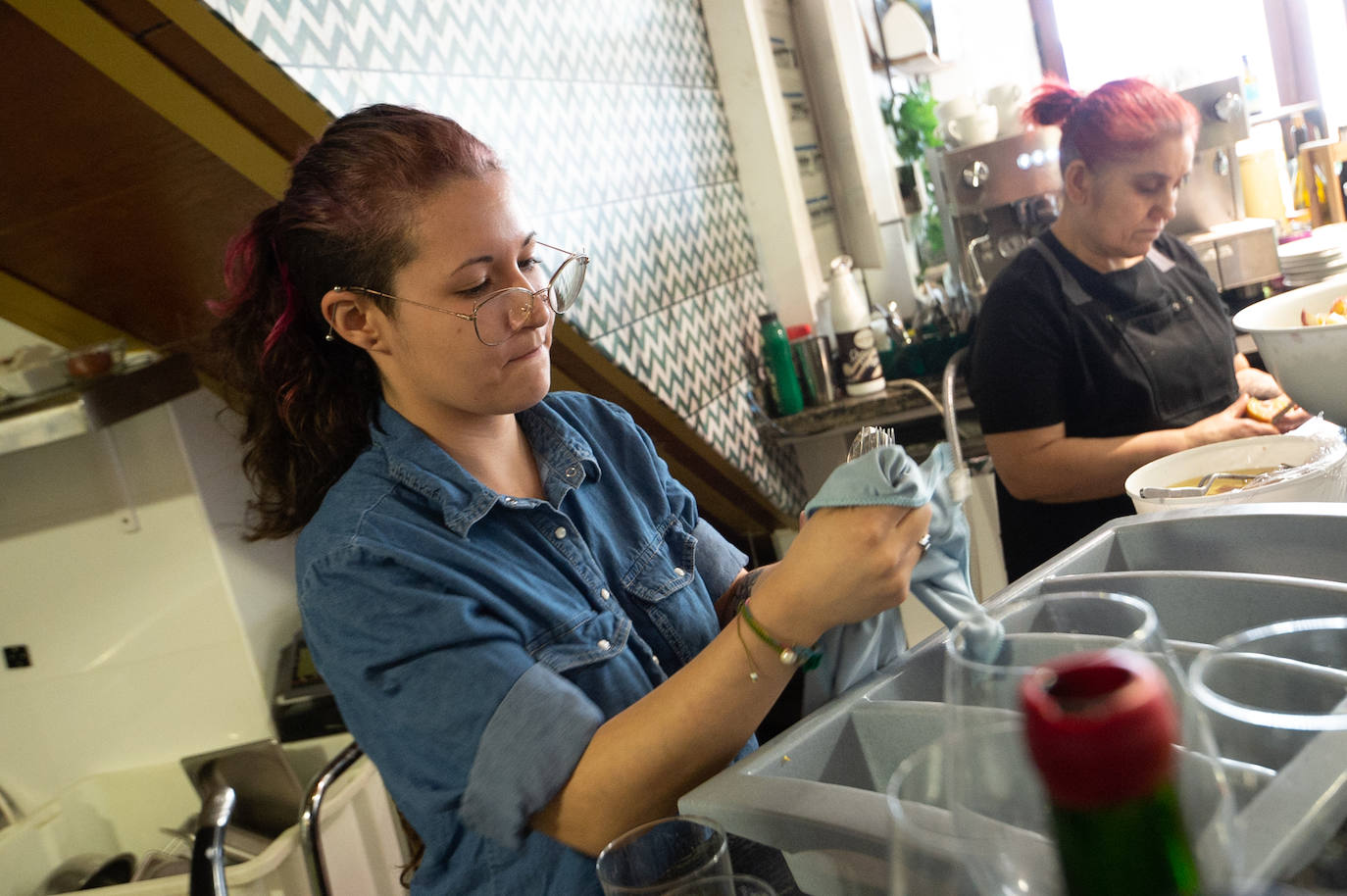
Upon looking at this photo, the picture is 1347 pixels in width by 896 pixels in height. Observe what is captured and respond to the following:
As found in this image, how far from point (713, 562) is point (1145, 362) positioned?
1133 mm

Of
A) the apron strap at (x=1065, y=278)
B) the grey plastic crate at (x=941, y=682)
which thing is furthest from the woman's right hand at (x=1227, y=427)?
the grey plastic crate at (x=941, y=682)

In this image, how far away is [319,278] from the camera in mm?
1220

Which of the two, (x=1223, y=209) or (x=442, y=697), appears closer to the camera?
(x=442, y=697)

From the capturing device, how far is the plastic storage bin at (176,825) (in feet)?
6.22

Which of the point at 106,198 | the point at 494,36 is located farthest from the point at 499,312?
the point at 494,36

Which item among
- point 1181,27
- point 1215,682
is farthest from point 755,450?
point 1215,682

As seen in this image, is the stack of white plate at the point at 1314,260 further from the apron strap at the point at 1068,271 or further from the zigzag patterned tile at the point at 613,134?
the zigzag patterned tile at the point at 613,134

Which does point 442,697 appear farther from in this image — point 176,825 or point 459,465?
point 176,825

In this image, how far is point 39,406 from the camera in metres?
1.93

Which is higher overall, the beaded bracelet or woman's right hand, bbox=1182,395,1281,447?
the beaded bracelet

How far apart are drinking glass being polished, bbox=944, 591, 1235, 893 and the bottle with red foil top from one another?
0.02m

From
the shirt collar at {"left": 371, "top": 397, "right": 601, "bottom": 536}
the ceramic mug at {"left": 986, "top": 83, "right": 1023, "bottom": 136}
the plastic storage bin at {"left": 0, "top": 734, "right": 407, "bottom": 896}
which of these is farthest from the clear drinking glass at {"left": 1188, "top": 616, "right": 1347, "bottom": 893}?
the ceramic mug at {"left": 986, "top": 83, "right": 1023, "bottom": 136}

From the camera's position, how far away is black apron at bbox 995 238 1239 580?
206 cm

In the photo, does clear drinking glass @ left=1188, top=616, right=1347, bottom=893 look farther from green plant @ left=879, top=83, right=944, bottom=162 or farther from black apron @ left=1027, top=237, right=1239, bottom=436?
green plant @ left=879, top=83, right=944, bottom=162
